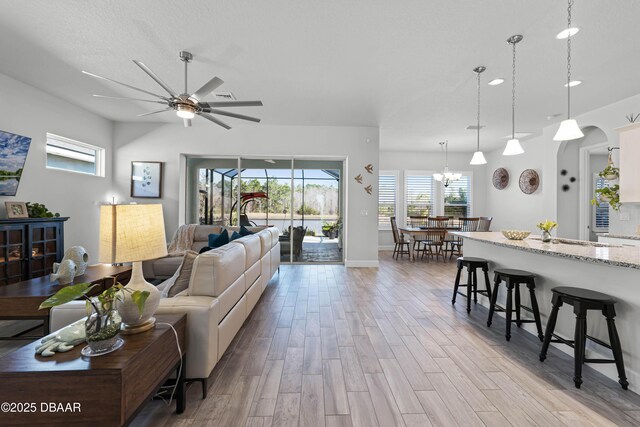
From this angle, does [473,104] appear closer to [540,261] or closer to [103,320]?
[540,261]

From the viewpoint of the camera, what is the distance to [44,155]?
434 centimetres

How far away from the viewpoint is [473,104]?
4676mm

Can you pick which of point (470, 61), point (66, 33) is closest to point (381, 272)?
point (470, 61)

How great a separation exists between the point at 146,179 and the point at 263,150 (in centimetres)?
243

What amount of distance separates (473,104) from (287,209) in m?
3.95

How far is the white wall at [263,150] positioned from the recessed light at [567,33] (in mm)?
3438

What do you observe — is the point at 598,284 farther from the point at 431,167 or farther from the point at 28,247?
the point at 431,167

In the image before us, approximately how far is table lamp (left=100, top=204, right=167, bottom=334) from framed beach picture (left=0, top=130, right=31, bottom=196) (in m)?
3.77

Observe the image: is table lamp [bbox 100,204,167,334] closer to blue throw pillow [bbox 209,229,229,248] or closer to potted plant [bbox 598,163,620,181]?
blue throw pillow [bbox 209,229,229,248]

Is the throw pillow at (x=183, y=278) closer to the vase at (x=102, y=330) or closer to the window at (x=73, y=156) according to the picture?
the vase at (x=102, y=330)

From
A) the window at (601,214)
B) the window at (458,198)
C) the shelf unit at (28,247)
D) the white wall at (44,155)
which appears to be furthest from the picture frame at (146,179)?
the window at (601,214)

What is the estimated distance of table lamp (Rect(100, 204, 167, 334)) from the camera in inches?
54.0

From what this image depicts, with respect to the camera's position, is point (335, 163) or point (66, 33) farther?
point (335, 163)

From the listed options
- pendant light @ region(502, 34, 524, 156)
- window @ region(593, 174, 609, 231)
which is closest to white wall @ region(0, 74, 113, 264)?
pendant light @ region(502, 34, 524, 156)
